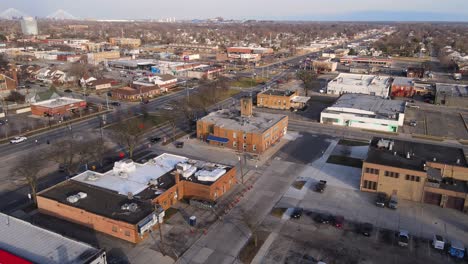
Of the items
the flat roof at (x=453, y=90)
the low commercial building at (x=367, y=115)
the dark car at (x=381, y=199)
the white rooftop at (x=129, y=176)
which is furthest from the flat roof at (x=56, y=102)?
the flat roof at (x=453, y=90)

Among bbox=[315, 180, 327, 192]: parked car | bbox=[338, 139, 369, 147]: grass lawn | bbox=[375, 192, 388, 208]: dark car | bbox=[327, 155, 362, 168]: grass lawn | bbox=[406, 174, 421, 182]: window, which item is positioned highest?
bbox=[406, 174, 421, 182]: window

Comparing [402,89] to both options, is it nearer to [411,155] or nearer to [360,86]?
[360,86]

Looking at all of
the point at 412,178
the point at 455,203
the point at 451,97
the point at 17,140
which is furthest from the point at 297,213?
the point at 451,97

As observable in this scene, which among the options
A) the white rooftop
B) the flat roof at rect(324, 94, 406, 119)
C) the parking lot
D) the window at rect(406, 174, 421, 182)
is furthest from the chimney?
the parking lot

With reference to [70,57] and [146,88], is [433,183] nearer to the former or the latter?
[146,88]

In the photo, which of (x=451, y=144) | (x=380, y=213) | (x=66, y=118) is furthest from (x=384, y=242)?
(x=66, y=118)

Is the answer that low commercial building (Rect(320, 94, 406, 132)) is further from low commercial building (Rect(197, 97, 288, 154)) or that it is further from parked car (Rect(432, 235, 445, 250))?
parked car (Rect(432, 235, 445, 250))

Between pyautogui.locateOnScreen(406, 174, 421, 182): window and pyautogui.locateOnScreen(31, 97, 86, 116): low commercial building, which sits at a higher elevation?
pyautogui.locateOnScreen(31, 97, 86, 116): low commercial building
